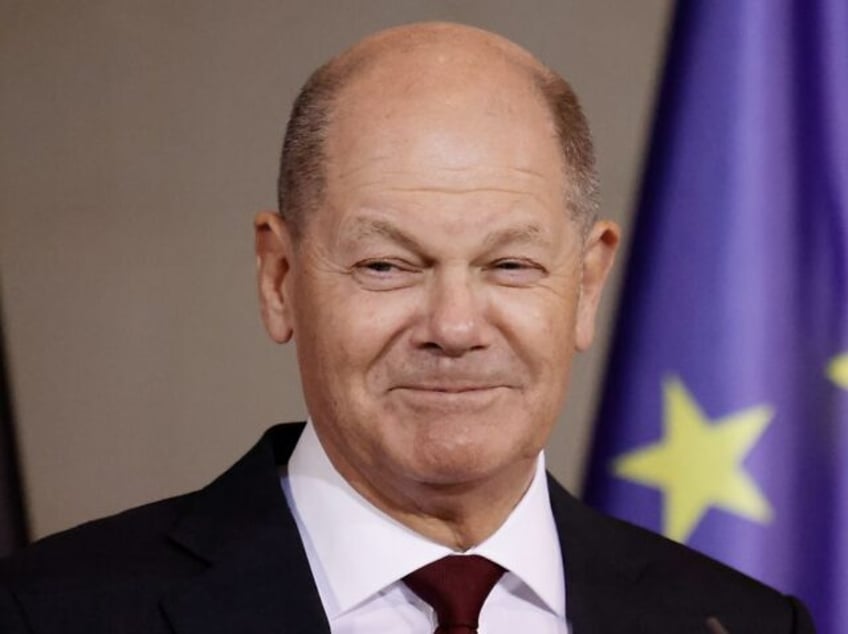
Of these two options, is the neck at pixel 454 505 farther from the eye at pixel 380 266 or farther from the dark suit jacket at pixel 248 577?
the eye at pixel 380 266

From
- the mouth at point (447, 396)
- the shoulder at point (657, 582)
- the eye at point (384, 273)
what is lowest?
the shoulder at point (657, 582)

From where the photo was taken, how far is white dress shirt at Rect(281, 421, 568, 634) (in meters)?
1.98

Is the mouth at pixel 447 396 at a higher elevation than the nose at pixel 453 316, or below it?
below

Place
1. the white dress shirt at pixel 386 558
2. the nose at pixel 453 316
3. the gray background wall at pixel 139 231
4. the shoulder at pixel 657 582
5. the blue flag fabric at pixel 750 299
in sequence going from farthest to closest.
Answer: the gray background wall at pixel 139 231, the blue flag fabric at pixel 750 299, the shoulder at pixel 657 582, the white dress shirt at pixel 386 558, the nose at pixel 453 316

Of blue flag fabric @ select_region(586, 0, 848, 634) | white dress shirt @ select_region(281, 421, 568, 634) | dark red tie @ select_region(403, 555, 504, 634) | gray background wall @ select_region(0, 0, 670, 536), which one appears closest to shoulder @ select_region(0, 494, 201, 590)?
white dress shirt @ select_region(281, 421, 568, 634)

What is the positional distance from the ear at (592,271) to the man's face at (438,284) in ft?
0.32

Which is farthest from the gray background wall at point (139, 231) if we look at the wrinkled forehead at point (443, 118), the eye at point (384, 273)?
the eye at point (384, 273)

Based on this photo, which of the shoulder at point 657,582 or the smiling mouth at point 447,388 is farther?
the shoulder at point 657,582

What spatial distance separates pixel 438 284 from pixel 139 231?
3.68ft

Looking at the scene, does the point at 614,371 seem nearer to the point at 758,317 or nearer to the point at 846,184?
the point at 758,317

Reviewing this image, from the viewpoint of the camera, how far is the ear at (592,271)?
2.07m

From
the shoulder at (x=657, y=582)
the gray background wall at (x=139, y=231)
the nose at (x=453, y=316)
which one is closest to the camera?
the nose at (x=453, y=316)

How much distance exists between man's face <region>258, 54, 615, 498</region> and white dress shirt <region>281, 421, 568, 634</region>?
3.1 inches

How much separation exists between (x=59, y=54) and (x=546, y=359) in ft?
4.18
